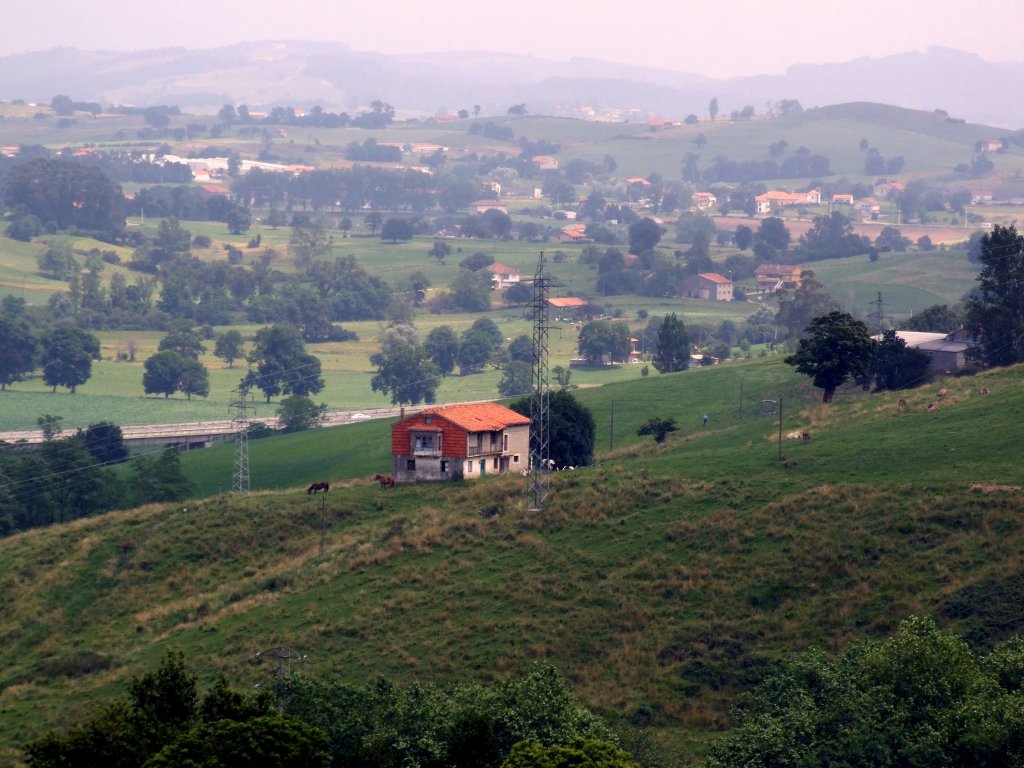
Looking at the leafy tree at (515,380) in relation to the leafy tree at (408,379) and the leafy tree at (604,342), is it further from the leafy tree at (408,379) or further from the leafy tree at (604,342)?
the leafy tree at (604,342)

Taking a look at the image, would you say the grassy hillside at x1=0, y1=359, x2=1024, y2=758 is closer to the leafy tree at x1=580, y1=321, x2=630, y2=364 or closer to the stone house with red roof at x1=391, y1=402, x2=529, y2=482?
the stone house with red roof at x1=391, y1=402, x2=529, y2=482

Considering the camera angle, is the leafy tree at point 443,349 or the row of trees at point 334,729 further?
the leafy tree at point 443,349

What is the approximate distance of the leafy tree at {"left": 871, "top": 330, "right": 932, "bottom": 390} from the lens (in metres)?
90.2

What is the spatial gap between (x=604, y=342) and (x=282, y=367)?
32001 mm

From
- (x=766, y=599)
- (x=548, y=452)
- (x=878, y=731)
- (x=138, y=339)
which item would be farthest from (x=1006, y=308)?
(x=138, y=339)

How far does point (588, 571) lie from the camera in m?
63.7

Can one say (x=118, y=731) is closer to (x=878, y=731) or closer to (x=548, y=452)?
(x=878, y=731)

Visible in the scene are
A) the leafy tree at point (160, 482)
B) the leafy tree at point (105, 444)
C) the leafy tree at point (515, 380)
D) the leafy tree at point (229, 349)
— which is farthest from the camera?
the leafy tree at point (229, 349)

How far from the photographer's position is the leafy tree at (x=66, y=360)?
477ft

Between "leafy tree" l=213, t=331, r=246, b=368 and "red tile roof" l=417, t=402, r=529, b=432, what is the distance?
272ft

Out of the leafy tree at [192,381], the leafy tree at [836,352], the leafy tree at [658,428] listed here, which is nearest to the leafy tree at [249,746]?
the leafy tree at [658,428]

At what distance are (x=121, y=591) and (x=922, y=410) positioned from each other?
40.8m

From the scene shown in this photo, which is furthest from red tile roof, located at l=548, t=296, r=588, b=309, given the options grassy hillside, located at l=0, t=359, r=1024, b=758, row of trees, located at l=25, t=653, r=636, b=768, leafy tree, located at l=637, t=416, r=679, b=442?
row of trees, located at l=25, t=653, r=636, b=768

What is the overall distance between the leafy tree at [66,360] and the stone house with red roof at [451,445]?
76537mm
